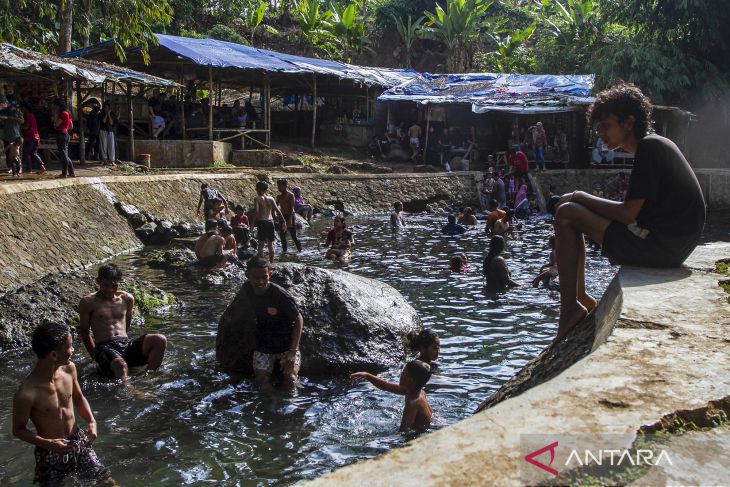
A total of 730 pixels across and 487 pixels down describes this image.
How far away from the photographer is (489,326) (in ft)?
36.0

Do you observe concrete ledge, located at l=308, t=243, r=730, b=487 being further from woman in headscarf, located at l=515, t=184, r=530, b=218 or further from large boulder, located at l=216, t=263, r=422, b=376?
woman in headscarf, located at l=515, t=184, r=530, b=218

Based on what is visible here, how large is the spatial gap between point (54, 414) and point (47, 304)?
5.27m

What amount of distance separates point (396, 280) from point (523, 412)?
11209mm

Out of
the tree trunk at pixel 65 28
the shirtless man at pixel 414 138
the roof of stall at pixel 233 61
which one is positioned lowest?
the shirtless man at pixel 414 138

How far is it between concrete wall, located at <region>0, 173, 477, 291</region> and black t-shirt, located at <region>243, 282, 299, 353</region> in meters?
5.96

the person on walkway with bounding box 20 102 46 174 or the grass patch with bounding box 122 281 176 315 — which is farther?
the person on walkway with bounding box 20 102 46 174

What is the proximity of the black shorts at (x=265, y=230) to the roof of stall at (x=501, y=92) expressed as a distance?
51.2 feet

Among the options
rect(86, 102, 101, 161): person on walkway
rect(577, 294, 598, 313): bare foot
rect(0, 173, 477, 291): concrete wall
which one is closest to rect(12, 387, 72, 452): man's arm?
rect(577, 294, 598, 313): bare foot

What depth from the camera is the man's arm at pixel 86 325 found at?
8164mm

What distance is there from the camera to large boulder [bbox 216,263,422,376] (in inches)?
347

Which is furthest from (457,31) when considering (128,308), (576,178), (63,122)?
(128,308)

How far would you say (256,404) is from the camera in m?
7.87

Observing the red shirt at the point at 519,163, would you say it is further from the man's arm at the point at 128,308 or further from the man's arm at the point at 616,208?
the man's arm at the point at 616,208

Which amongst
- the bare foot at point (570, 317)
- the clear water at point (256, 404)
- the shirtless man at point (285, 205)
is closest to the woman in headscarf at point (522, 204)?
the shirtless man at point (285, 205)
